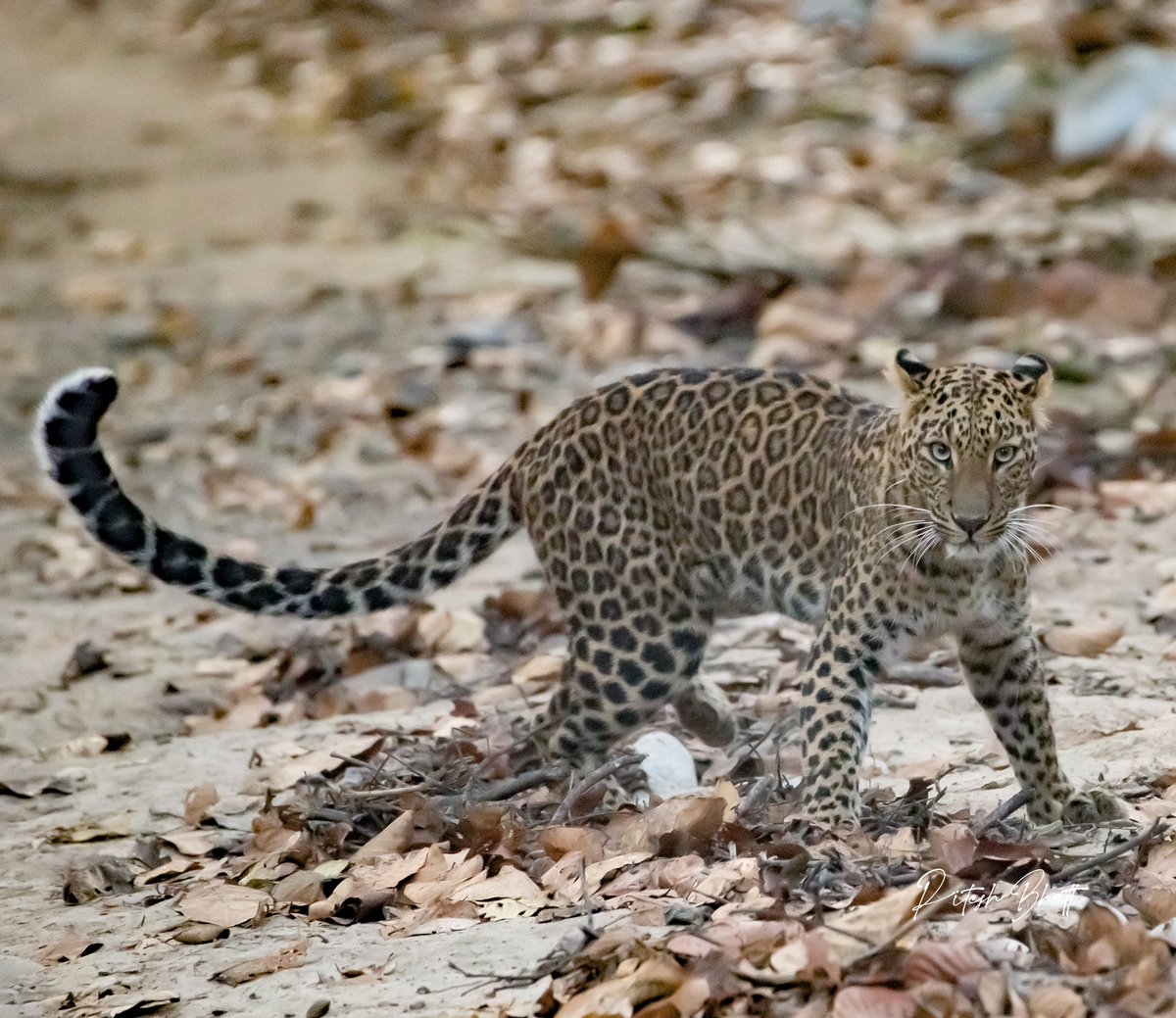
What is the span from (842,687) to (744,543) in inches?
30.1

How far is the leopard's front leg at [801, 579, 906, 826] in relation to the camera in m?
5.51

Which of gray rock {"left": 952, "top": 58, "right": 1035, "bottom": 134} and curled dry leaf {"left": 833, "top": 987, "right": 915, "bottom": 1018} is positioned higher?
gray rock {"left": 952, "top": 58, "right": 1035, "bottom": 134}

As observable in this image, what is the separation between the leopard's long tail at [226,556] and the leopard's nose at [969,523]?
167 cm

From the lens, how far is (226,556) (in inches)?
244

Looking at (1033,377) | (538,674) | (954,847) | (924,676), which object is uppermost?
(1033,377)

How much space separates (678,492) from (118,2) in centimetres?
2019

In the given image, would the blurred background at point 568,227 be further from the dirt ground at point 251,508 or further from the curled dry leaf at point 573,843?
the curled dry leaf at point 573,843

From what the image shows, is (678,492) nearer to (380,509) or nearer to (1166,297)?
(380,509)

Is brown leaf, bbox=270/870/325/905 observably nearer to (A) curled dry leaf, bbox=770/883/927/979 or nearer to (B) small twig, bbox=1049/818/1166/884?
(A) curled dry leaf, bbox=770/883/927/979

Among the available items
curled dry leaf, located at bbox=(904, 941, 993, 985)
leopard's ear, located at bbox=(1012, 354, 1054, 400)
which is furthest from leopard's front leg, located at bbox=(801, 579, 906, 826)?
curled dry leaf, located at bbox=(904, 941, 993, 985)

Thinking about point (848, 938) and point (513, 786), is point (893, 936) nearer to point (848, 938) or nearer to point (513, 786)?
point (848, 938)

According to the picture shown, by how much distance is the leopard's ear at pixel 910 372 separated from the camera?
569 cm

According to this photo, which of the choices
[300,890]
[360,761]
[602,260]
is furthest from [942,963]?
[602,260]

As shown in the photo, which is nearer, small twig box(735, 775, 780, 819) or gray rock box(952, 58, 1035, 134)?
small twig box(735, 775, 780, 819)
